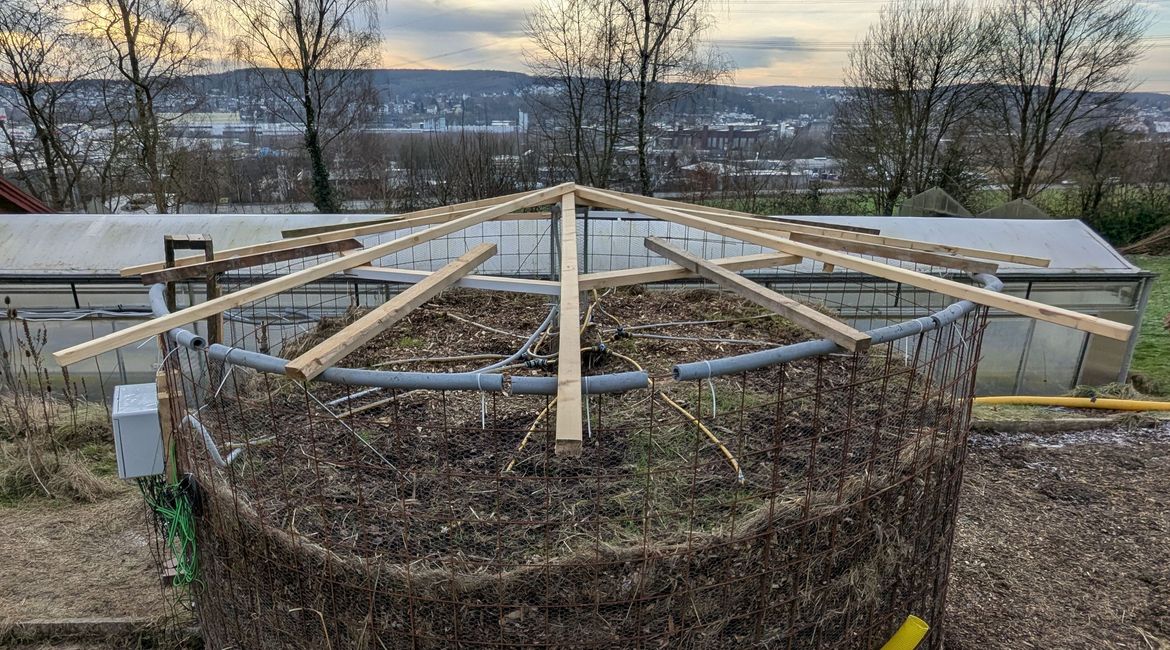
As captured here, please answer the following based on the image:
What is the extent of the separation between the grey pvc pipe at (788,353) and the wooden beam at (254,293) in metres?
2.04

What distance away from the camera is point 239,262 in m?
4.21

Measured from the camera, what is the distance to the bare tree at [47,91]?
52.3 ft

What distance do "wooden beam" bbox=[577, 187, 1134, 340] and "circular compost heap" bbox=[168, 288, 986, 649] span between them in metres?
0.18

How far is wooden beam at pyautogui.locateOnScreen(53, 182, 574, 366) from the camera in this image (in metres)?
2.54

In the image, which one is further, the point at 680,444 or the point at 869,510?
the point at 680,444

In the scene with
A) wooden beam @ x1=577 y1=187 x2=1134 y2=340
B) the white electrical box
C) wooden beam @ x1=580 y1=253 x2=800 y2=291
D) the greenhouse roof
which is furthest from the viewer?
the greenhouse roof

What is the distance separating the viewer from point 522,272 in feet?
27.9

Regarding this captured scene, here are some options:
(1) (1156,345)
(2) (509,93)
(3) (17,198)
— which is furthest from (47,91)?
(1) (1156,345)

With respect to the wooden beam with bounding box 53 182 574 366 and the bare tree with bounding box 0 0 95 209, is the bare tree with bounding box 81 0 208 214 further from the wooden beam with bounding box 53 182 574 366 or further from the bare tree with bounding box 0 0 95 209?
the wooden beam with bounding box 53 182 574 366

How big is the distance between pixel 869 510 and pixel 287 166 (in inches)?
805

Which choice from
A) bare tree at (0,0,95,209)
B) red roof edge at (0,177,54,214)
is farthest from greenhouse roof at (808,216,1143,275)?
bare tree at (0,0,95,209)

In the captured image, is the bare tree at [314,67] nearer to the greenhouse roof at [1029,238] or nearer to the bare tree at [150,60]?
the bare tree at [150,60]

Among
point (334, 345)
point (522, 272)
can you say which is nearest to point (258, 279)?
point (522, 272)

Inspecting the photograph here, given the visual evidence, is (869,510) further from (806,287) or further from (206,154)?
(206,154)
